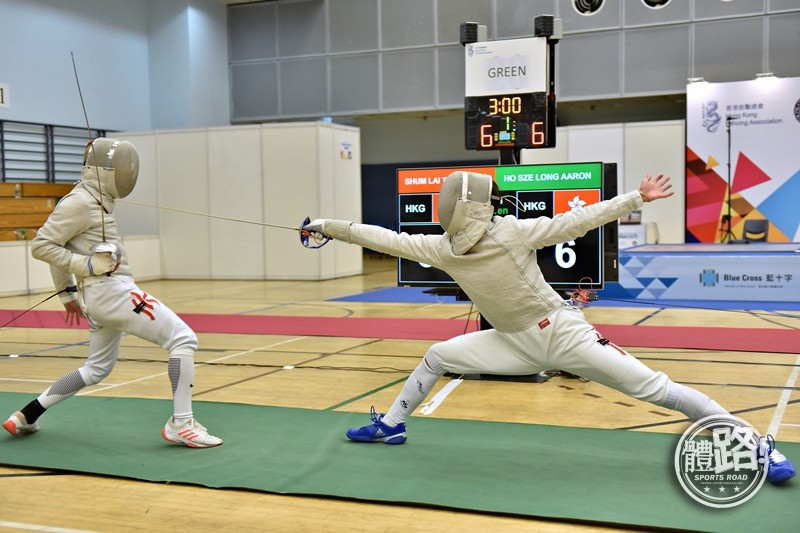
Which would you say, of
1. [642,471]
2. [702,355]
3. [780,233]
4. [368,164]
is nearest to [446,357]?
[642,471]

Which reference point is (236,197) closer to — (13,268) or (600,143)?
(13,268)

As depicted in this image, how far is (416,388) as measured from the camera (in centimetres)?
355

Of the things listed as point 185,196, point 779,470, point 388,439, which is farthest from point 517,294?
point 185,196

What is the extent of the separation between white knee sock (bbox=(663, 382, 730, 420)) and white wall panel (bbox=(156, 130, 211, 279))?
11865mm

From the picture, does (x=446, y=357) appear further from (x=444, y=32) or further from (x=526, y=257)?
(x=444, y=32)

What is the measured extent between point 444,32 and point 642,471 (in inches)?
554

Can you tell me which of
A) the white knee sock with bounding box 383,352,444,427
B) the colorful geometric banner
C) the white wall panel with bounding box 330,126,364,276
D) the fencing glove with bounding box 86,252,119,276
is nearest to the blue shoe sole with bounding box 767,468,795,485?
the white knee sock with bounding box 383,352,444,427

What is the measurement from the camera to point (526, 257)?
10.9 ft

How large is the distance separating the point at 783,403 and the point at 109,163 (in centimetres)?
365

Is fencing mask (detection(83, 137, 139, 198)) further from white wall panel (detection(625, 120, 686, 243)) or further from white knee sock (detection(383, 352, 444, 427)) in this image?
white wall panel (detection(625, 120, 686, 243))

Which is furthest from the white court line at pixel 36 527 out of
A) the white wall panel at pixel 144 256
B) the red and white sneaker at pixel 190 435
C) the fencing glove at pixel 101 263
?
the white wall panel at pixel 144 256

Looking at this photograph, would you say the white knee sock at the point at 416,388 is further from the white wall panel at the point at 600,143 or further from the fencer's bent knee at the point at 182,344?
the white wall panel at the point at 600,143

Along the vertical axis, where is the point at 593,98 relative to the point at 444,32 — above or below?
below

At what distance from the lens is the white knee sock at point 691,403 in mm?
3068
